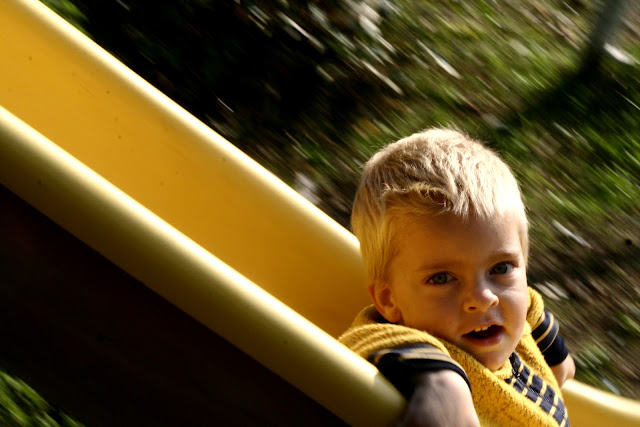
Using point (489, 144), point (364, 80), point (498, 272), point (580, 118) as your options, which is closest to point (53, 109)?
point (498, 272)

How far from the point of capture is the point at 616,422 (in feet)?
6.66

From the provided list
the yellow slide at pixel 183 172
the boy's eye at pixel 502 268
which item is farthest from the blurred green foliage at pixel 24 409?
the boy's eye at pixel 502 268

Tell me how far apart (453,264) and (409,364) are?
207 millimetres

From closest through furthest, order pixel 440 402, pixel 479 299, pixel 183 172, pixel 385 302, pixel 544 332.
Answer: pixel 440 402
pixel 479 299
pixel 385 302
pixel 544 332
pixel 183 172

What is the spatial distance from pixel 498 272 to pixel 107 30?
1.80 m

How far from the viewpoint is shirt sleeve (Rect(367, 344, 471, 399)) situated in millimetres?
1335

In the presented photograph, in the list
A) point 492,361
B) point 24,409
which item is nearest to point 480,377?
point 492,361

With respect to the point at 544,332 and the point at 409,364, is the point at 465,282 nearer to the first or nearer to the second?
the point at 409,364

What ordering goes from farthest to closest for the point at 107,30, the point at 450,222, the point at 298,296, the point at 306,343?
the point at 107,30 → the point at 298,296 → the point at 450,222 → the point at 306,343

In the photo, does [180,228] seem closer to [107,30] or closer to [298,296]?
[298,296]

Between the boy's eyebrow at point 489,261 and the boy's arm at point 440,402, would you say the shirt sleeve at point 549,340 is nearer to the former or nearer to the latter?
the boy's eyebrow at point 489,261

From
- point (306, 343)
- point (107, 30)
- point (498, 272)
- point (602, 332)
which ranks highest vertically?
point (498, 272)

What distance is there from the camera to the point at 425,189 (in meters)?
1.49

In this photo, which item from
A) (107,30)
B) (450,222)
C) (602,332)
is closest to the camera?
(450,222)
